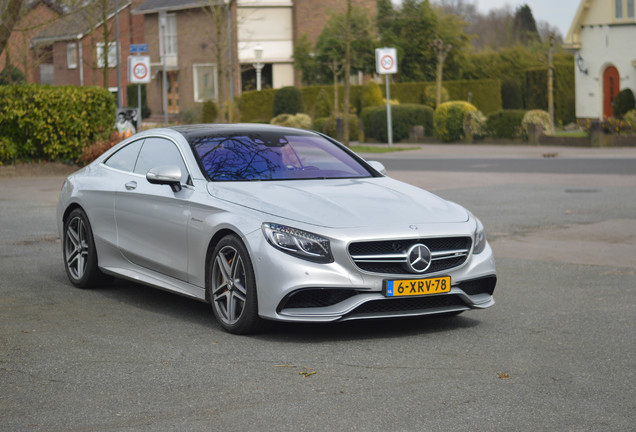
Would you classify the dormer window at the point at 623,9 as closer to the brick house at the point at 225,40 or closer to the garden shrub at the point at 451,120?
the garden shrub at the point at 451,120

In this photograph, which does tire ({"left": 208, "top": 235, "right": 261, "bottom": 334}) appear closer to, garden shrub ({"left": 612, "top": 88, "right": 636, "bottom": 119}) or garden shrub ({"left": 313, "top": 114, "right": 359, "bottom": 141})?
garden shrub ({"left": 313, "top": 114, "right": 359, "bottom": 141})

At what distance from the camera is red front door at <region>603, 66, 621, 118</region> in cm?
4612

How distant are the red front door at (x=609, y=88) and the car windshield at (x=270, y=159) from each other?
1565 inches

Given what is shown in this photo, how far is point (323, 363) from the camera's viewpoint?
6281 mm

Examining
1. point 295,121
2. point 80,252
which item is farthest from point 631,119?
point 80,252

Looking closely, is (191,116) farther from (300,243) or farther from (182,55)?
(300,243)

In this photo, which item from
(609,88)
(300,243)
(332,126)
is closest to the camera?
(300,243)

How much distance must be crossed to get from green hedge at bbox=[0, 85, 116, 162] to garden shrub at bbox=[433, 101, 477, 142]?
18570 mm

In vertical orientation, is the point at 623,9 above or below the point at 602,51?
above

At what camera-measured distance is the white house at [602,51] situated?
147 ft

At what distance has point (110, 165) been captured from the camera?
9.28m

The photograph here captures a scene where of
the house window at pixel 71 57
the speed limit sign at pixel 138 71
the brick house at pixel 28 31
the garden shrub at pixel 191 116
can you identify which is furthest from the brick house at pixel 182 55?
the speed limit sign at pixel 138 71

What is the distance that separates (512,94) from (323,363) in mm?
49986

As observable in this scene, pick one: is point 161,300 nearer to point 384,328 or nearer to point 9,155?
point 384,328
